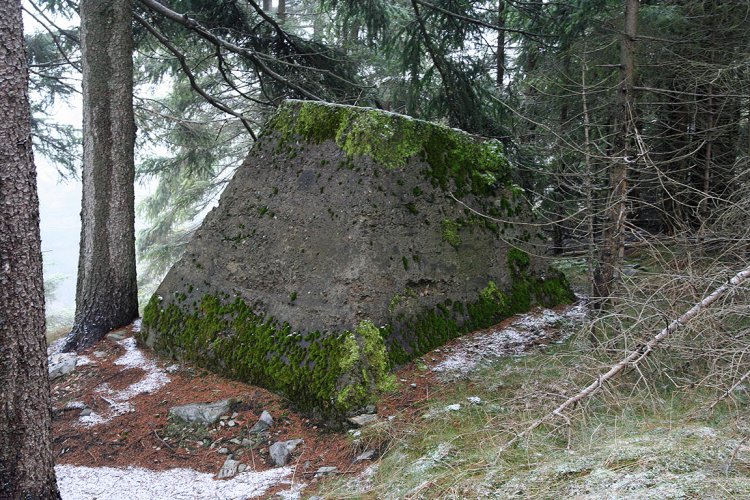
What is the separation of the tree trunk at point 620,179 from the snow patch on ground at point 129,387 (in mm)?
4040

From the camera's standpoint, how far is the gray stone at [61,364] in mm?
5787

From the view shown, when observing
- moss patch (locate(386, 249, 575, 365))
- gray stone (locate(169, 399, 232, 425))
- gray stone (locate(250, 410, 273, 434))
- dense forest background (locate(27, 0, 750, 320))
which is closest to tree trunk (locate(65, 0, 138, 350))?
dense forest background (locate(27, 0, 750, 320))

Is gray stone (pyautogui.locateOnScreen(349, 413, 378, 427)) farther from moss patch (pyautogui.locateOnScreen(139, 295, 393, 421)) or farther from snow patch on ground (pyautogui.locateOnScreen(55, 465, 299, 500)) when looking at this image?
snow patch on ground (pyautogui.locateOnScreen(55, 465, 299, 500))

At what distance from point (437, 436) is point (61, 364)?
13.8 feet

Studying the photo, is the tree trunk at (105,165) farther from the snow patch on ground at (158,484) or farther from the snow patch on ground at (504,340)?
the snow patch on ground at (504,340)

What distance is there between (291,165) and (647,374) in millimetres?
3686

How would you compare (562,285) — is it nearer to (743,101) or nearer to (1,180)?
(743,101)

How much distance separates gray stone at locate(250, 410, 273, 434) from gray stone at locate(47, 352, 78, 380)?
254 cm

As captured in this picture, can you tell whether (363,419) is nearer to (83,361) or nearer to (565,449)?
(565,449)

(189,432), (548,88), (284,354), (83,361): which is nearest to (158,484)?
(189,432)

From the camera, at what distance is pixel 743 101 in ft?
22.7

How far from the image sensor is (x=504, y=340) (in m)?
5.54

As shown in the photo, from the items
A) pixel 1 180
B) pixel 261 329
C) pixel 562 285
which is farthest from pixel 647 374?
pixel 1 180

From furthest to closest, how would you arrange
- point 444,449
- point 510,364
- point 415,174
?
point 415,174, point 510,364, point 444,449
